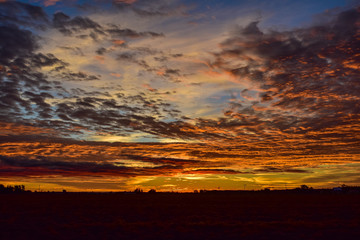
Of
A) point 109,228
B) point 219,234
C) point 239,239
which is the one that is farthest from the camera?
point 109,228

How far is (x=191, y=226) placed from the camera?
3794cm

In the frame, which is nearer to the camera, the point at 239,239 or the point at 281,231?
the point at 239,239

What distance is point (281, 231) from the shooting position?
33.2 meters

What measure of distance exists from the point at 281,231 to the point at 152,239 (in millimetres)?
13822

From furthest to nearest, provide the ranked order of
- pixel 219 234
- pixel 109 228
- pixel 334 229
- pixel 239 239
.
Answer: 1. pixel 109 228
2. pixel 334 229
3. pixel 219 234
4. pixel 239 239

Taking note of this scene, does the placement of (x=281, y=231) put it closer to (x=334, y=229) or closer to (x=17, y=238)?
(x=334, y=229)

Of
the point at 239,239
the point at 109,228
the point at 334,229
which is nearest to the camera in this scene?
the point at 239,239

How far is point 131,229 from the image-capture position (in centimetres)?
3550

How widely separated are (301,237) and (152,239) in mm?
13933

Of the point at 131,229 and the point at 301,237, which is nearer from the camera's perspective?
the point at 301,237

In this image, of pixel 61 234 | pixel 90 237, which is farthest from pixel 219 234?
pixel 61 234

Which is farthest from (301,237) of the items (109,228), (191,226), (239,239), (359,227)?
(109,228)

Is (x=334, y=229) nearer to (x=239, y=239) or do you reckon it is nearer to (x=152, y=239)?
(x=239, y=239)

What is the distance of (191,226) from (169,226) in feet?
8.67
